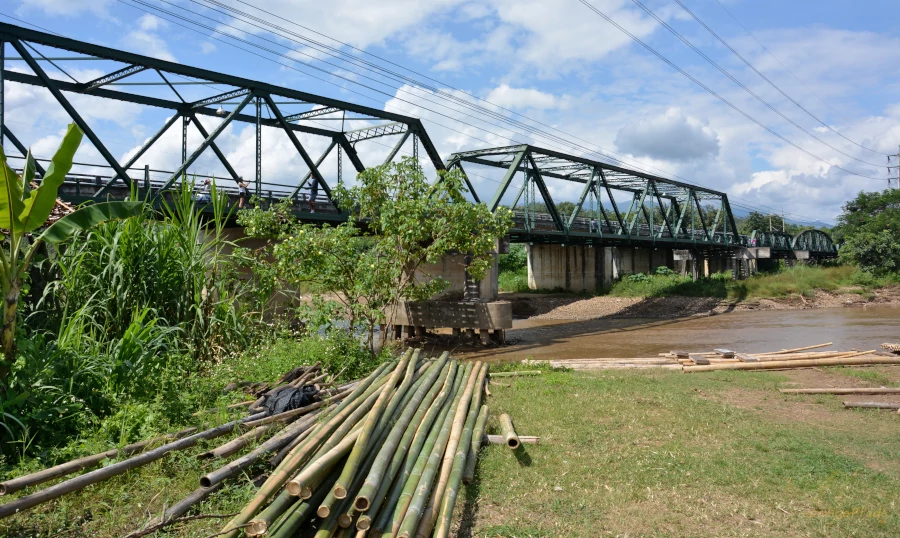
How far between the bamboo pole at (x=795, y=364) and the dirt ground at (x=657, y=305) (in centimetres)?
2547

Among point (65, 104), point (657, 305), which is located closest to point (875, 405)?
point (65, 104)

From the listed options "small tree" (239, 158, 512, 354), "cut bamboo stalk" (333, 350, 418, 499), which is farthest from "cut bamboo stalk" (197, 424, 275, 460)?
"small tree" (239, 158, 512, 354)

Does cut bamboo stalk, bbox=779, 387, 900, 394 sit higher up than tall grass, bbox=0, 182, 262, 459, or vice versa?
tall grass, bbox=0, 182, 262, 459

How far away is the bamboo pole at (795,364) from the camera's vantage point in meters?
11.5

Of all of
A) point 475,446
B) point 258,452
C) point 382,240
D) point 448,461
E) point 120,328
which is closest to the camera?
point 448,461

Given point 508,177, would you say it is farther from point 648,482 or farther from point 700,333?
point 648,482

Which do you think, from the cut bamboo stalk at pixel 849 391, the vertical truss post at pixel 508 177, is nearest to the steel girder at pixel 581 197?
the vertical truss post at pixel 508 177

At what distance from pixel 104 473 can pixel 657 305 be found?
38921 mm

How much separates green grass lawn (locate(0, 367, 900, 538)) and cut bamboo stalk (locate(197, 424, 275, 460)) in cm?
13

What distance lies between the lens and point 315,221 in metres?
23.7

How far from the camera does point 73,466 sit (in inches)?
181

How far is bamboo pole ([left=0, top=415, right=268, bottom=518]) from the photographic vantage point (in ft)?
12.7

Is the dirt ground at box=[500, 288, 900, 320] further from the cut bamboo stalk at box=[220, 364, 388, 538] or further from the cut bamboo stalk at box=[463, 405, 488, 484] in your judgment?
the cut bamboo stalk at box=[220, 364, 388, 538]

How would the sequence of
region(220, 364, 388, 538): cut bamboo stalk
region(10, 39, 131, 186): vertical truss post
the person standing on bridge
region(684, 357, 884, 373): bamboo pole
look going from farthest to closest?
the person standing on bridge
region(10, 39, 131, 186): vertical truss post
region(684, 357, 884, 373): bamboo pole
region(220, 364, 388, 538): cut bamboo stalk
